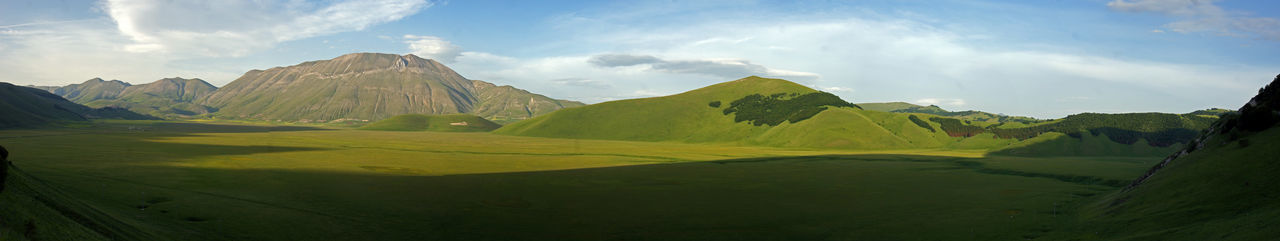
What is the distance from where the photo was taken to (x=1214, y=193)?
30516mm

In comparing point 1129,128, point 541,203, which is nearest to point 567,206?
point 541,203

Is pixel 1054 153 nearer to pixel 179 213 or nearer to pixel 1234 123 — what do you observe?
pixel 1234 123

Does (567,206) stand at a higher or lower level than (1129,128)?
lower

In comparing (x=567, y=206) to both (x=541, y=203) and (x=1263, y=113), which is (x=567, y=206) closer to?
(x=541, y=203)

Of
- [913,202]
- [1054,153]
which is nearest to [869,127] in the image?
[1054,153]

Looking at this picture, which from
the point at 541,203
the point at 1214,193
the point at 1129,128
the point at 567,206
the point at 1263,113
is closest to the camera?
the point at 1214,193

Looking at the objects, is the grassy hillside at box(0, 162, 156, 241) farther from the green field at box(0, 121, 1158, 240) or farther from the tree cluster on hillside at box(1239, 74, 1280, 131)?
the tree cluster on hillside at box(1239, 74, 1280, 131)

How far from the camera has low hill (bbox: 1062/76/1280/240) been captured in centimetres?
2456

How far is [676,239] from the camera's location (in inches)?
1344

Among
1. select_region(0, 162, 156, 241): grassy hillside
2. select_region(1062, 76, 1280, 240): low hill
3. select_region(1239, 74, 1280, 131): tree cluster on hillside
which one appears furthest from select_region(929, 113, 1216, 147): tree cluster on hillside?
select_region(0, 162, 156, 241): grassy hillside

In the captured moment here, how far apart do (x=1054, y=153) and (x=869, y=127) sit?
5601cm

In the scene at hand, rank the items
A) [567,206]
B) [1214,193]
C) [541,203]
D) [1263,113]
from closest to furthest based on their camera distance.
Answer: [1214,193] → [1263,113] → [567,206] → [541,203]

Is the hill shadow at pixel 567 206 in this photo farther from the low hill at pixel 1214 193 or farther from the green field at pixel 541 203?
the low hill at pixel 1214 193

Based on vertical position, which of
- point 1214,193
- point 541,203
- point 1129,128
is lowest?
point 541,203
